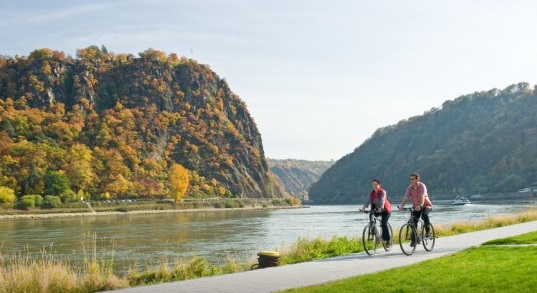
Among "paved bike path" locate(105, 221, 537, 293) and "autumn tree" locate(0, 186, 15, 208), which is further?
"autumn tree" locate(0, 186, 15, 208)

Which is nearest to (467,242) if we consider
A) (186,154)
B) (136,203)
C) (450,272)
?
(450,272)

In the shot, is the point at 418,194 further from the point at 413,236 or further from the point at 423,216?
the point at 413,236

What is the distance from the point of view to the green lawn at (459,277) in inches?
364

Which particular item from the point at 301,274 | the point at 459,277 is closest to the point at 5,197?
the point at 301,274

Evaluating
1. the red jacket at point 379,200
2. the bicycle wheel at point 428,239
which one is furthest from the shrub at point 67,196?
the bicycle wheel at point 428,239

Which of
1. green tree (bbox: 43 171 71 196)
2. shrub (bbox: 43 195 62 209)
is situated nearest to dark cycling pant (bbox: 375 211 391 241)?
shrub (bbox: 43 195 62 209)

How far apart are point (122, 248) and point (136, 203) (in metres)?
87.6

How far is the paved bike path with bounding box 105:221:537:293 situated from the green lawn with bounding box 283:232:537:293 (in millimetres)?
788

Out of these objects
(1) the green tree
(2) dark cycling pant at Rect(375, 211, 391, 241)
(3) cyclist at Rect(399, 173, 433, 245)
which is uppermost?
(1) the green tree

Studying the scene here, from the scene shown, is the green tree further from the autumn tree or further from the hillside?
the autumn tree

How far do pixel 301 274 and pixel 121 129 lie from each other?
14642 cm

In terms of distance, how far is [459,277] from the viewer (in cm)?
1015

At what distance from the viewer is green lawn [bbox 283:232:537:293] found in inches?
364

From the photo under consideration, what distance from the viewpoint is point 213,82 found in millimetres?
198750
